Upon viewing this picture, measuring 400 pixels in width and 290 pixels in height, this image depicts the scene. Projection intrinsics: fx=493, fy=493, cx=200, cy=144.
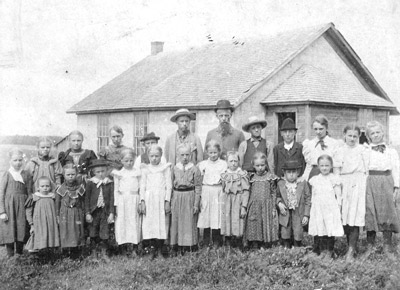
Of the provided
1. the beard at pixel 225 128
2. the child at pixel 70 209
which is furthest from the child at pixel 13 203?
the beard at pixel 225 128

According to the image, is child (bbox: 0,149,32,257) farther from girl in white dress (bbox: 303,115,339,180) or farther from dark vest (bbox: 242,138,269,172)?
girl in white dress (bbox: 303,115,339,180)

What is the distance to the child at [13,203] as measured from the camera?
22.0 ft

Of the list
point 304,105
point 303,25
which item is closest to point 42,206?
point 304,105

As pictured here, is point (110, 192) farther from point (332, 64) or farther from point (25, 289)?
point (332, 64)

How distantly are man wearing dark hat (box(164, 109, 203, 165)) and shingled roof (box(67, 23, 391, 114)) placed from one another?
279 inches

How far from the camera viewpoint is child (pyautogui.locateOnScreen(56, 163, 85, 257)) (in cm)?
657

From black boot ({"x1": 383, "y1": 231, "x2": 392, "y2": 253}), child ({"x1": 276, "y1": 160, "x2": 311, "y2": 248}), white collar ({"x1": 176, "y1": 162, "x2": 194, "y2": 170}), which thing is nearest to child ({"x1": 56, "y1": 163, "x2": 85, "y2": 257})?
white collar ({"x1": 176, "y1": 162, "x2": 194, "y2": 170})

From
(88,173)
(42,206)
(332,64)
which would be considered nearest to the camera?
(42,206)

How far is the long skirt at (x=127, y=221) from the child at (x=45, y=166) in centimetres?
104

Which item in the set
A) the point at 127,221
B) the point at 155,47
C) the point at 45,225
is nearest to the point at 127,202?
the point at 127,221

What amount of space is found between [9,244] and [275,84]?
10.8 m

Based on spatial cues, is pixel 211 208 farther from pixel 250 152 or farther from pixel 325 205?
pixel 325 205

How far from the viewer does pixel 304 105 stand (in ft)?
48.1

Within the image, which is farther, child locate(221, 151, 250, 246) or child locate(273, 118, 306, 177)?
child locate(273, 118, 306, 177)
